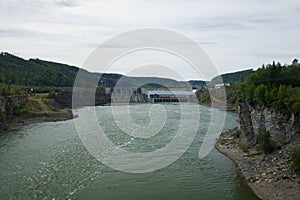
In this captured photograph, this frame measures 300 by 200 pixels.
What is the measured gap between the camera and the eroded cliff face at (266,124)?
13711 mm

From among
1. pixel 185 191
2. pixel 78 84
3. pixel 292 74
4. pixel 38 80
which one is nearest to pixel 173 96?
pixel 78 84

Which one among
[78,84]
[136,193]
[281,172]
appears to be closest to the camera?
[136,193]

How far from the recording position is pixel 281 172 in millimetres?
11523

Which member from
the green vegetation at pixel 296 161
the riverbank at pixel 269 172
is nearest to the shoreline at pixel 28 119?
the riverbank at pixel 269 172

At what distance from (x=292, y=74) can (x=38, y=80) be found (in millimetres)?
43368

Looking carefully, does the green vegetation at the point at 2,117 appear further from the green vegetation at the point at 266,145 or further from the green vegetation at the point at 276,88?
the green vegetation at the point at 266,145

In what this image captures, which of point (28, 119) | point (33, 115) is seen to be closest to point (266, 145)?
point (28, 119)

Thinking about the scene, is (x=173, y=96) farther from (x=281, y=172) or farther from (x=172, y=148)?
(x=281, y=172)

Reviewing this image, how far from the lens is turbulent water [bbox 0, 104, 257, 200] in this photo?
10.7m

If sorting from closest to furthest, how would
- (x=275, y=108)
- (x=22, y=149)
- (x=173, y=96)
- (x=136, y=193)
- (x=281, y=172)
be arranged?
(x=136, y=193)
(x=281, y=172)
(x=275, y=108)
(x=22, y=149)
(x=173, y=96)

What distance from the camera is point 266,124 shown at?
15836 mm

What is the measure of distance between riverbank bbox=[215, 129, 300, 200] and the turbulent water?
1.30 feet

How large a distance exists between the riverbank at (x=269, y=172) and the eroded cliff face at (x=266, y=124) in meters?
0.68

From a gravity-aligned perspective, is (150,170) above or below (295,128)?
below
